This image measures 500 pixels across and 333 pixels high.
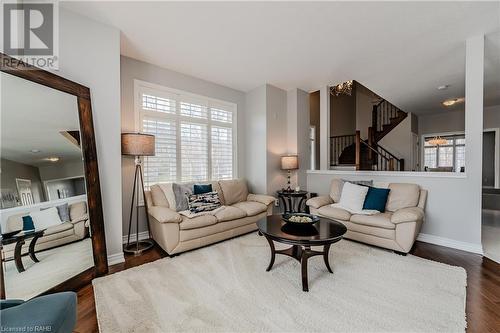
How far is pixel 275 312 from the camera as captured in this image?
5.76 ft

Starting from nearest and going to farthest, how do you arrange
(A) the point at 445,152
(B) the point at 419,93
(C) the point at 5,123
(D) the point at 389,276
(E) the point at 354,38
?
(C) the point at 5,123 < (D) the point at 389,276 < (E) the point at 354,38 < (B) the point at 419,93 < (A) the point at 445,152

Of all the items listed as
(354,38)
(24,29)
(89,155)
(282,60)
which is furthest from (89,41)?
(354,38)

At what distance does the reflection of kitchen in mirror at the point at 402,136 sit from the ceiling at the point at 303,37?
268 cm

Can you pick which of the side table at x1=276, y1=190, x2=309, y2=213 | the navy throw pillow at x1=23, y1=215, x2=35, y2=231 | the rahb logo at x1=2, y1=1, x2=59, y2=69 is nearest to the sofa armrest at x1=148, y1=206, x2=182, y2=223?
the navy throw pillow at x1=23, y1=215, x2=35, y2=231

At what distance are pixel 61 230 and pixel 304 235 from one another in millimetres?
2319

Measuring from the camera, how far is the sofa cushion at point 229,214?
10.6ft

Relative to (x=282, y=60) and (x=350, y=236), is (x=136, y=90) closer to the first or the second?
(x=282, y=60)

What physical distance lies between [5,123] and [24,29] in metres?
1.10

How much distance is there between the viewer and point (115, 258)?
267 cm

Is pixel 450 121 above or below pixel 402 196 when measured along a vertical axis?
above

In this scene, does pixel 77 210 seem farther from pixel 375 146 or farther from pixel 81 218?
pixel 375 146

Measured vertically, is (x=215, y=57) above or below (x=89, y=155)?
above

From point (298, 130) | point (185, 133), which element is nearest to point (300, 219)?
point (185, 133)

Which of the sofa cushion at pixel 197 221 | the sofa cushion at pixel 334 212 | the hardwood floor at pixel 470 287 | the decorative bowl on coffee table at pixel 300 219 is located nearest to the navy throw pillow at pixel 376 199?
the sofa cushion at pixel 334 212
